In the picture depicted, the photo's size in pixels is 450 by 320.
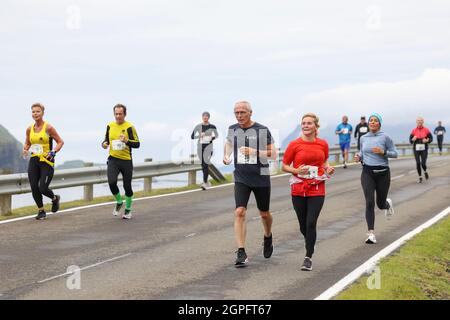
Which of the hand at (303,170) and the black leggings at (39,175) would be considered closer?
the hand at (303,170)

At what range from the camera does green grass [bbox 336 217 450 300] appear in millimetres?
7906

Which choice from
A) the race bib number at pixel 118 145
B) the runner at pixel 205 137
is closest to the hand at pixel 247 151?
the race bib number at pixel 118 145

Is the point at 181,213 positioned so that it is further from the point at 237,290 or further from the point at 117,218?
the point at 237,290

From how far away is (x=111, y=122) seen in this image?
1430 cm

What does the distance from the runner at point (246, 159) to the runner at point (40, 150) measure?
5332 millimetres

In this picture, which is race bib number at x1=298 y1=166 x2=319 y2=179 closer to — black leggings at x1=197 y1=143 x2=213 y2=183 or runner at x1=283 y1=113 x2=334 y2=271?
runner at x1=283 y1=113 x2=334 y2=271

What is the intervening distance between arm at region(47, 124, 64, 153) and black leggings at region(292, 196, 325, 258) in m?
6.12

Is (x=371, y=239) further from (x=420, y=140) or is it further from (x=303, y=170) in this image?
(x=420, y=140)

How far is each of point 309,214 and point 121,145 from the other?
5771 mm

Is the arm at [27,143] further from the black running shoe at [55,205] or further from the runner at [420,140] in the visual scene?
the runner at [420,140]

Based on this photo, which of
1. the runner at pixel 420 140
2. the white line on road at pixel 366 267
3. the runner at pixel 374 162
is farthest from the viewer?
the runner at pixel 420 140

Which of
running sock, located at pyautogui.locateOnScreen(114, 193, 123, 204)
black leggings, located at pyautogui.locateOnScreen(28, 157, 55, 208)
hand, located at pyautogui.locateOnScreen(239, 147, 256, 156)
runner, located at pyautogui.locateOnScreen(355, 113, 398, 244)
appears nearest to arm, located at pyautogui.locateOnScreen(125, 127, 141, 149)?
running sock, located at pyautogui.locateOnScreen(114, 193, 123, 204)

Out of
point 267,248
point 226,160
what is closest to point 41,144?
point 226,160

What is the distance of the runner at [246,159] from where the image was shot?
941cm
